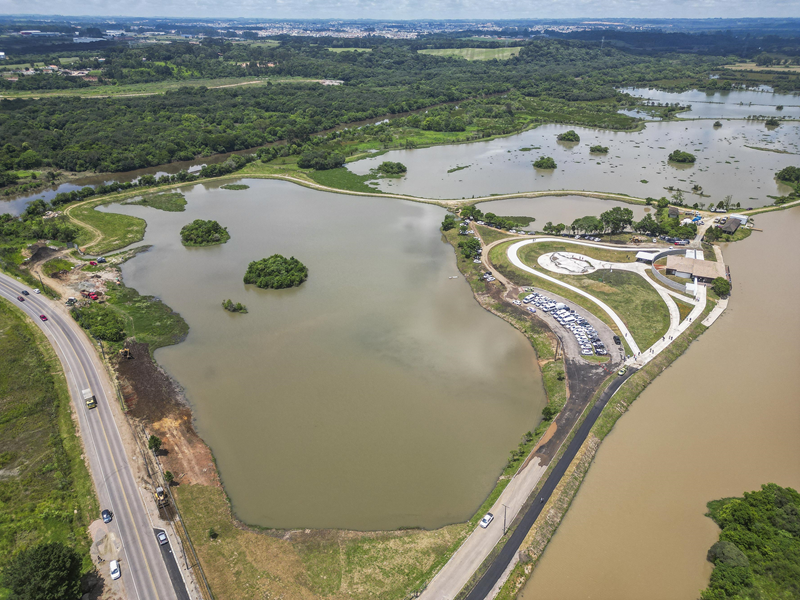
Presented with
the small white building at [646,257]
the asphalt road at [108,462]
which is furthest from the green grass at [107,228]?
the small white building at [646,257]

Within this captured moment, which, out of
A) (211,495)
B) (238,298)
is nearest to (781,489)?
(211,495)

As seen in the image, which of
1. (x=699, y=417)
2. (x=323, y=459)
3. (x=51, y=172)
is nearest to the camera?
(x=323, y=459)

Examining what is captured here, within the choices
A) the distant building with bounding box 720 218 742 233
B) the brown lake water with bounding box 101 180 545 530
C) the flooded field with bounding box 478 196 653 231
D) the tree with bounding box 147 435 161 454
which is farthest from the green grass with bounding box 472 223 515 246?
the tree with bounding box 147 435 161 454

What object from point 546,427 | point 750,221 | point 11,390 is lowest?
point 11,390

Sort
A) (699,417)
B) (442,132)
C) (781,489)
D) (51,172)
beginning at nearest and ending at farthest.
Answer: (781,489)
(699,417)
(51,172)
(442,132)

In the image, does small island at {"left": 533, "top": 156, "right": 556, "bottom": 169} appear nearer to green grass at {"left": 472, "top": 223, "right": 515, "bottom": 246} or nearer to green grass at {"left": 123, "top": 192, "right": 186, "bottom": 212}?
green grass at {"left": 472, "top": 223, "right": 515, "bottom": 246}

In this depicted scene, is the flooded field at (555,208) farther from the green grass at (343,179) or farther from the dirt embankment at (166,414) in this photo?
the dirt embankment at (166,414)

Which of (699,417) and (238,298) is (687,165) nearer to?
(699,417)

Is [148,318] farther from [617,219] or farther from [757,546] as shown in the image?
[617,219]
